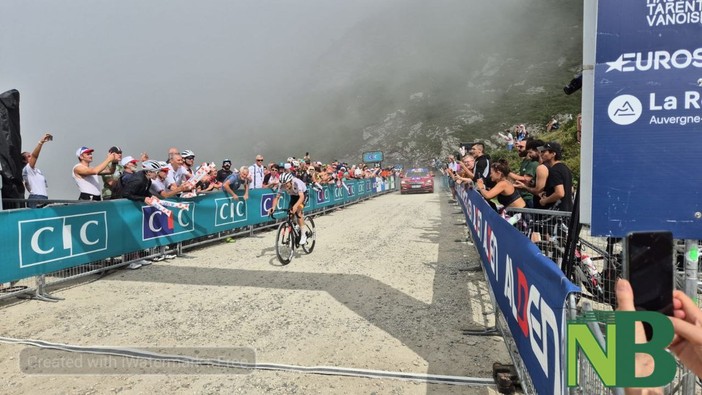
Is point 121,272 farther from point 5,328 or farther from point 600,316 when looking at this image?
point 600,316

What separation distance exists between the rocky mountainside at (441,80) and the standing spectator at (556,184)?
7073cm

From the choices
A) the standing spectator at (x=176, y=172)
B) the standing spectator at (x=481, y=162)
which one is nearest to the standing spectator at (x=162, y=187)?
the standing spectator at (x=176, y=172)

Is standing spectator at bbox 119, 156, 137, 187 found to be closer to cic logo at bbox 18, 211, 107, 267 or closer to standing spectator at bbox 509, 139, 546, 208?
cic logo at bbox 18, 211, 107, 267

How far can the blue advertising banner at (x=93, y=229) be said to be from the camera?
19.4ft

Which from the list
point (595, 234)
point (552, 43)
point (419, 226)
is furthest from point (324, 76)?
point (595, 234)

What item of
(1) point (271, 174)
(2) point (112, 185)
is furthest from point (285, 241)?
(1) point (271, 174)

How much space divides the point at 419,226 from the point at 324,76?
496 feet

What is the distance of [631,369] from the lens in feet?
4.66

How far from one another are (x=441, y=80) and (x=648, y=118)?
397 ft

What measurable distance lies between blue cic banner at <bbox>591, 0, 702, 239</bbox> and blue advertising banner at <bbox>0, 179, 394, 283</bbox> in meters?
7.35

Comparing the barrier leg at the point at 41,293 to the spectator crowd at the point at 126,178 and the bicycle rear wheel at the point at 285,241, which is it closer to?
the spectator crowd at the point at 126,178

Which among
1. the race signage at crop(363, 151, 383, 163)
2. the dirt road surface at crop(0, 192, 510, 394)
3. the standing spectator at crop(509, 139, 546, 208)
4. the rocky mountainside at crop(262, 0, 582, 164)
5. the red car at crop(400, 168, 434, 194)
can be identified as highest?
the rocky mountainside at crop(262, 0, 582, 164)

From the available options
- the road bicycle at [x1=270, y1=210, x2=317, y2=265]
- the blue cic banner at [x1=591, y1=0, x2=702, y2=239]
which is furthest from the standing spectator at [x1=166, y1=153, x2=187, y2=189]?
the blue cic banner at [x1=591, y1=0, x2=702, y2=239]

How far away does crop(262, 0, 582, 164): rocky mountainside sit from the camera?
8244 centimetres
